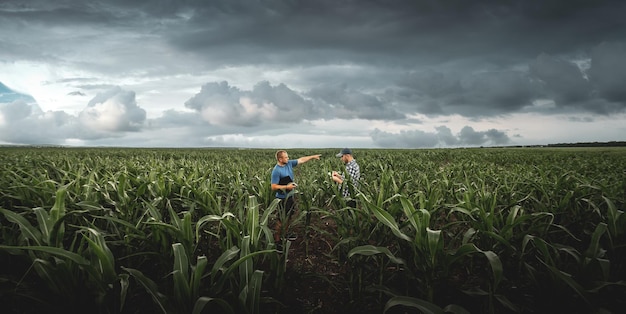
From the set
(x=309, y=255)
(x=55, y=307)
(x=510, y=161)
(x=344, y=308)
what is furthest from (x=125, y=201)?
Result: (x=510, y=161)

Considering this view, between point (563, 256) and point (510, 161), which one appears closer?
point (563, 256)

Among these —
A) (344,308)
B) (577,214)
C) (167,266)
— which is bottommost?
(344,308)

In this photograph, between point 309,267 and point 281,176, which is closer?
point 309,267

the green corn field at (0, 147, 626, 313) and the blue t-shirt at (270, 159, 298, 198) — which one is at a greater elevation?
the blue t-shirt at (270, 159, 298, 198)

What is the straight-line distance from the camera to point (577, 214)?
4.16 meters

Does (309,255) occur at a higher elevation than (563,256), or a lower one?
lower

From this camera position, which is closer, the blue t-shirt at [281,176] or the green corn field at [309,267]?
the green corn field at [309,267]

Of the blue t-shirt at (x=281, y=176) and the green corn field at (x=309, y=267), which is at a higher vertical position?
the blue t-shirt at (x=281, y=176)

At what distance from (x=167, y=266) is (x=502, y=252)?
11.5ft

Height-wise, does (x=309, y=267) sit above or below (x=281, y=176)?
below

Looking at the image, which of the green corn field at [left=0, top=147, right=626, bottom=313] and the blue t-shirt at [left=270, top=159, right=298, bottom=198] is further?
the blue t-shirt at [left=270, top=159, right=298, bottom=198]

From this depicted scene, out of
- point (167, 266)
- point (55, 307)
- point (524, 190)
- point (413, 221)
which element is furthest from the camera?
point (524, 190)

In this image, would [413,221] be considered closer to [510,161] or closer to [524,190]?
[524,190]

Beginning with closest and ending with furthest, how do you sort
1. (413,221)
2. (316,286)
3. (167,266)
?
(413,221) → (167,266) → (316,286)
